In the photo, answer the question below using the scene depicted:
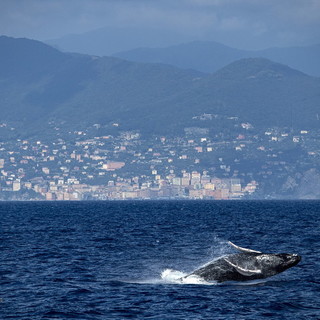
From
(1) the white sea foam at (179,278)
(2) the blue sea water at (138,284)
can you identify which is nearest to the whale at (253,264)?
(2) the blue sea water at (138,284)

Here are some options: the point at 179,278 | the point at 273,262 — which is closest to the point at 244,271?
the point at 273,262

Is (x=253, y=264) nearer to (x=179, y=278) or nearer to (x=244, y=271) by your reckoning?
(x=244, y=271)

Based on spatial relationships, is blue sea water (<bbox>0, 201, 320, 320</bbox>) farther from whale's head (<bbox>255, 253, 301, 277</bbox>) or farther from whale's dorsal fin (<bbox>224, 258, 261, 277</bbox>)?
whale's head (<bbox>255, 253, 301, 277</bbox>)

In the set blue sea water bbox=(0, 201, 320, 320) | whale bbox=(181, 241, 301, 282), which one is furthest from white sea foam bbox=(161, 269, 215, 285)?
whale bbox=(181, 241, 301, 282)

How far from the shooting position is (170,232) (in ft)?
314

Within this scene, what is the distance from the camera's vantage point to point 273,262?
45.7 m

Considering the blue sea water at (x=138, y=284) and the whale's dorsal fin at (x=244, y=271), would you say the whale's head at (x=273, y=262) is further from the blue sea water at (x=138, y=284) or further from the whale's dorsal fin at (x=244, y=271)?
the blue sea water at (x=138, y=284)

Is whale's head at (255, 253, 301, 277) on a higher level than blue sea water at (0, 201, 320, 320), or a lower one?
higher

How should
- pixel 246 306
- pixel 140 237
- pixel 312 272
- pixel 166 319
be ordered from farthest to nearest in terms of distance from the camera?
pixel 140 237 < pixel 312 272 < pixel 246 306 < pixel 166 319

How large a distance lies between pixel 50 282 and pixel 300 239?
36258mm

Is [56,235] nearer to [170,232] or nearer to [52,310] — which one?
[170,232]

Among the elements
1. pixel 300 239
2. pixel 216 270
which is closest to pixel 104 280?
pixel 216 270

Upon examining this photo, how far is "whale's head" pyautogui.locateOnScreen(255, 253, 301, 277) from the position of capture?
45594 millimetres

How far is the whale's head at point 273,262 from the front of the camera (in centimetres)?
4559
